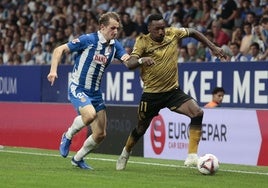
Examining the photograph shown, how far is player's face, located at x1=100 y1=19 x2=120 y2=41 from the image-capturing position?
527 inches

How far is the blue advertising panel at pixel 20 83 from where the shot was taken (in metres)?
24.7

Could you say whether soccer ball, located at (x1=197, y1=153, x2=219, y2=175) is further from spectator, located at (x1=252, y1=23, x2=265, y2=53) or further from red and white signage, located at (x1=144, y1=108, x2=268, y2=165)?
spectator, located at (x1=252, y1=23, x2=265, y2=53)

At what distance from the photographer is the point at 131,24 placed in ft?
80.8

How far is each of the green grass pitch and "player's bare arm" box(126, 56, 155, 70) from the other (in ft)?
5.17

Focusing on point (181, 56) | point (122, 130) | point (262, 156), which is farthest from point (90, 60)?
point (181, 56)

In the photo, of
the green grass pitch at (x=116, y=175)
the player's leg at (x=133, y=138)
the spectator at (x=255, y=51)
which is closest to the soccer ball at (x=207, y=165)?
the green grass pitch at (x=116, y=175)

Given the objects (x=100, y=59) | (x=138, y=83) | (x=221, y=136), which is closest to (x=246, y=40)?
(x=138, y=83)

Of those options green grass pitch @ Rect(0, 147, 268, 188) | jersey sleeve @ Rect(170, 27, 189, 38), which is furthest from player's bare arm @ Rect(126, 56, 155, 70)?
green grass pitch @ Rect(0, 147, 268, 188)

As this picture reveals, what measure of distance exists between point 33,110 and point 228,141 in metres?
6.27

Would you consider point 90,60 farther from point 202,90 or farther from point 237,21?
point 237,21

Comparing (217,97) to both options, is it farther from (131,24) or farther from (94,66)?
(131,24)

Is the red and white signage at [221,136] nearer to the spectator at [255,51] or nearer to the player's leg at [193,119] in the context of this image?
the spectator at [255,51]

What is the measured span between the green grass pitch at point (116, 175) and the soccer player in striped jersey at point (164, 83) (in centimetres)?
58

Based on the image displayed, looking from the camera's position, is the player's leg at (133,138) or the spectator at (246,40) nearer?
the player's leg at (133,138)
